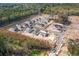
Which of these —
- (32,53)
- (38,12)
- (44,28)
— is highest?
(38,12)

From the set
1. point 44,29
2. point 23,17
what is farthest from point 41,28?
point 23,17

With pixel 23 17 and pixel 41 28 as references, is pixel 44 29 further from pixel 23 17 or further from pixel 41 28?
pixel 23 17

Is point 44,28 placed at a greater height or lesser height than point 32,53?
greater

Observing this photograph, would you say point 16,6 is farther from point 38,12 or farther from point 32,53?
point 32,53

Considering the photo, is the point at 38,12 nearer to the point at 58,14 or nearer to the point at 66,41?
the point at 58,14

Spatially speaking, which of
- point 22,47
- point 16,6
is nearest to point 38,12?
point 16,6

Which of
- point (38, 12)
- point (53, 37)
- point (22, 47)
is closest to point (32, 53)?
point (22, 47)
